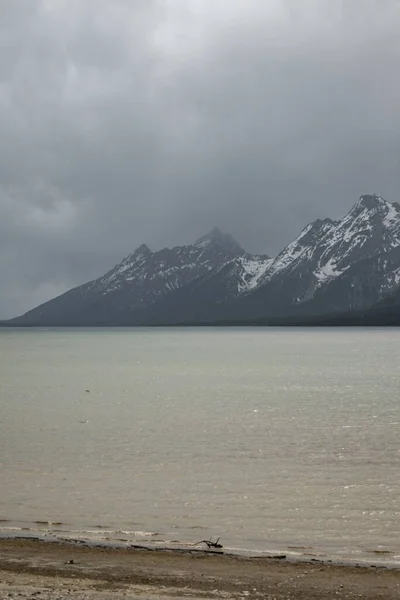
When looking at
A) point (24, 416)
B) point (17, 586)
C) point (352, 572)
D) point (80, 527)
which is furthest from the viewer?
point (24, 416)

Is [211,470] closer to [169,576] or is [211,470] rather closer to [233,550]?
[233,550]

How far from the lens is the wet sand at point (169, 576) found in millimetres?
17938

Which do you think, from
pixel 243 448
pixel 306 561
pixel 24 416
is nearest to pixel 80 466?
pixel 243 448

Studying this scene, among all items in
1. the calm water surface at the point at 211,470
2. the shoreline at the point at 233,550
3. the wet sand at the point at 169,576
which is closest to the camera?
the wet sand at the point at 169,576

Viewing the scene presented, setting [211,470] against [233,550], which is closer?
[233,550]

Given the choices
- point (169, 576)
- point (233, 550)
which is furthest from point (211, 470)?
point (169, 576)

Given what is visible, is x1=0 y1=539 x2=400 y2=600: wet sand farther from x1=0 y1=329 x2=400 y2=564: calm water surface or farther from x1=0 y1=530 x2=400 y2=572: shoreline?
x1=0 y1=329 x2=400 y2=564: calm water surface

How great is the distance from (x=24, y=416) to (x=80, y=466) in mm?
28790

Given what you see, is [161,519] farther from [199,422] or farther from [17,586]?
[199,422]

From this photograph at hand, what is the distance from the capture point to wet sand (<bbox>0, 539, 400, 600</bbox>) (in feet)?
58.9

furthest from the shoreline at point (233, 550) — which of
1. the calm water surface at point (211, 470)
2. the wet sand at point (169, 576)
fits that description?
the wet sand at point (169, 576)

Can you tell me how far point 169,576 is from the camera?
19.9 m

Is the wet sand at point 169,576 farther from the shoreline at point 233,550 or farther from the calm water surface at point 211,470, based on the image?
the calm water surface at point 211,470

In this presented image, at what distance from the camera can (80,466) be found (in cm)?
4119
